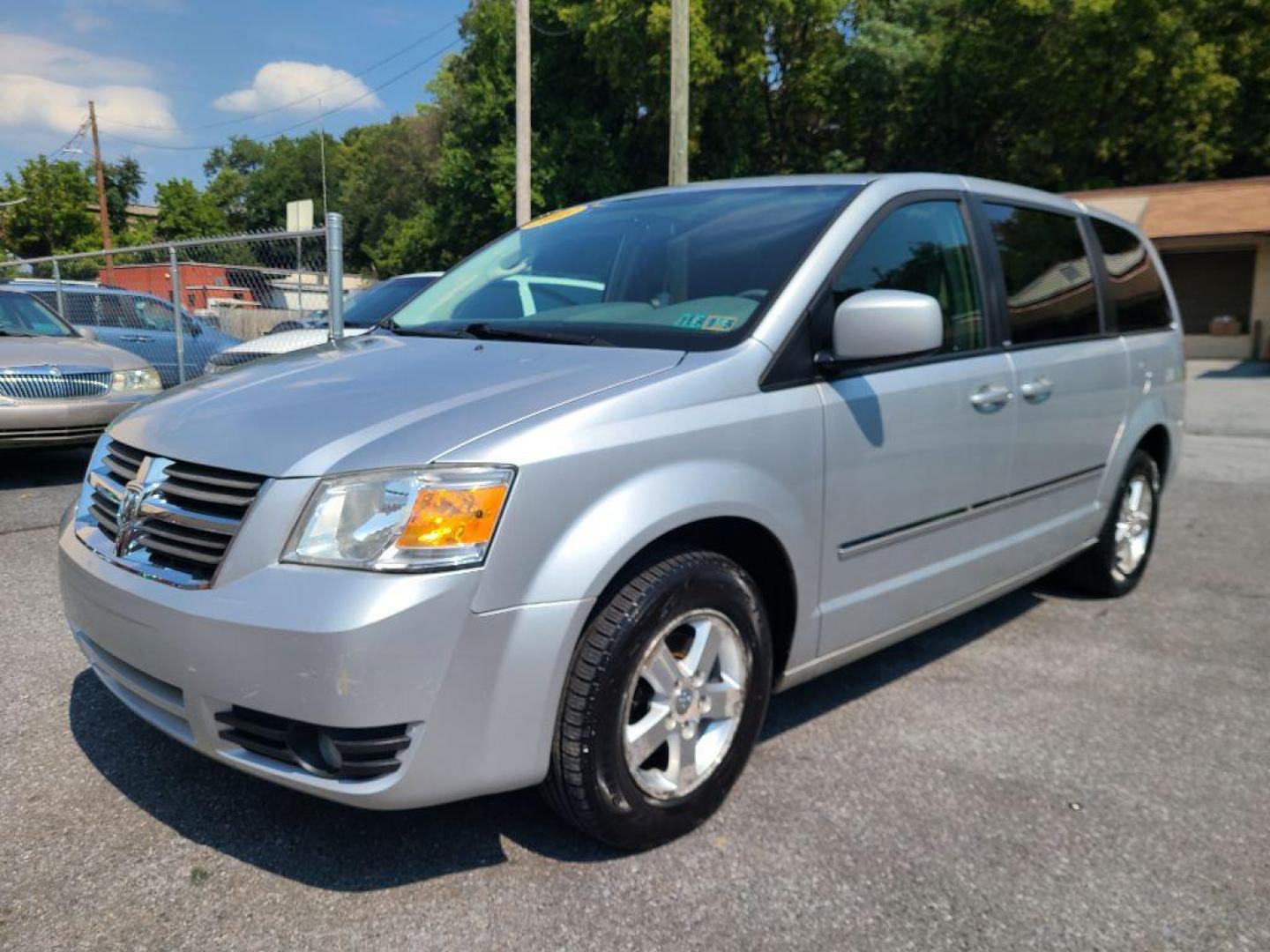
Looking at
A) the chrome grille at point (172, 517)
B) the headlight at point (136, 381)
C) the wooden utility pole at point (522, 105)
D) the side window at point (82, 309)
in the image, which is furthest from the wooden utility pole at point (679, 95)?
the chrome grille at point (172, 517)

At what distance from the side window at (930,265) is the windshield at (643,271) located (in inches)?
6.8

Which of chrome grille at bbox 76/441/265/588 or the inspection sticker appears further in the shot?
the inspection sticker

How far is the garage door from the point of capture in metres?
23.8

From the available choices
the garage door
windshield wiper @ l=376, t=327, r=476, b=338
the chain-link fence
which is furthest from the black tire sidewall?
the garage door

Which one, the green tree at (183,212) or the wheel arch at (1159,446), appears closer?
the wheel arch at (1159,446)

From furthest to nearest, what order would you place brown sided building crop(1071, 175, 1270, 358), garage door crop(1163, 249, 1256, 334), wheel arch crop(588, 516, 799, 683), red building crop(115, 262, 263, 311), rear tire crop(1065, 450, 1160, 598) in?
garage door crop(1163, 249, 1256, 334) < brown sided building crop(1071, 175, 1270, 358) < red building crop(115, 262, 263, 311) < rear tire crop(1065, 450, 1160, 598) < wheel arch crop(588, 516, 799, 683)

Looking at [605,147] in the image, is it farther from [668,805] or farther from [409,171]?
[668,805]

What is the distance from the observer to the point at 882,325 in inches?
111

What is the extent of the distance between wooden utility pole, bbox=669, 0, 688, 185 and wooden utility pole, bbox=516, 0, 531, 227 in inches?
131

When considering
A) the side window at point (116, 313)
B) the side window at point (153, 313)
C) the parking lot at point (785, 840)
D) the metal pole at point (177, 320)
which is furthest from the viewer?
the side window at point (116, 313)

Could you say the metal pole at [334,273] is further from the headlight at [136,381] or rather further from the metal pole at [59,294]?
the metal pole at [59,294]

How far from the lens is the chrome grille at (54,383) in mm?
6816

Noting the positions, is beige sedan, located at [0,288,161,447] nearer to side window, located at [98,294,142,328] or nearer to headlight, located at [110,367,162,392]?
headlight, located at [110,367,162,392]

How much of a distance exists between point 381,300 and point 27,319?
2725mm
